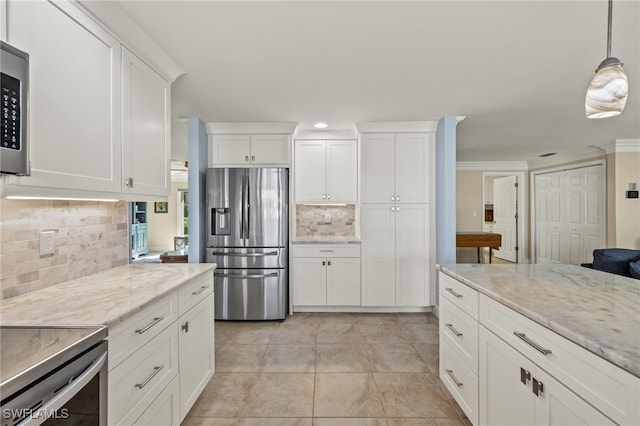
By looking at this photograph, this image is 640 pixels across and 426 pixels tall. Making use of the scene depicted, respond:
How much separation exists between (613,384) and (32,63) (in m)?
2.24

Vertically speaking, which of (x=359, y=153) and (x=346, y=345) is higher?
(x=359, y=153)

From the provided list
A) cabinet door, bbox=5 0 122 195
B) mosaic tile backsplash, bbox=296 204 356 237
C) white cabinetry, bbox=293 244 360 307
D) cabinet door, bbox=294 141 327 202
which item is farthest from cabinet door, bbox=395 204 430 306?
cabinet door, bbox=5 0 122 195

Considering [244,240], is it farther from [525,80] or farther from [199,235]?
[525,80]

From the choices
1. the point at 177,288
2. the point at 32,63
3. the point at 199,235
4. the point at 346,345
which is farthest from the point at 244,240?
the point at 32,63

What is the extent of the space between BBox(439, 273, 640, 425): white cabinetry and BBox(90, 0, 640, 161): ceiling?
1.56 metres

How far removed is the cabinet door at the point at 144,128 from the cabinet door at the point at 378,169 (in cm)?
230

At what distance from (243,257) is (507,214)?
6699 millimetres

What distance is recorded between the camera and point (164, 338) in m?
1.49

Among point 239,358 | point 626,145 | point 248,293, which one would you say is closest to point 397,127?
point 248,293

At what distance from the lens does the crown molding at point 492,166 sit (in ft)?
21.9

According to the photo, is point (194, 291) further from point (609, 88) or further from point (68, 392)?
point (609, 88)

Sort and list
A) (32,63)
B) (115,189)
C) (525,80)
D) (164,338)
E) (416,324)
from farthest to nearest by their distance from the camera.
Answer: (416,324)
(525,80)
(115,189)
(164,338)
(32,63)

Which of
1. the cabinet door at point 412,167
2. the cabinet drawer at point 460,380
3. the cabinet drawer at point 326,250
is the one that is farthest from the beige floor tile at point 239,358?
the cabinet door at point 412,167

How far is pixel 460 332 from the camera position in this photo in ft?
5.90
